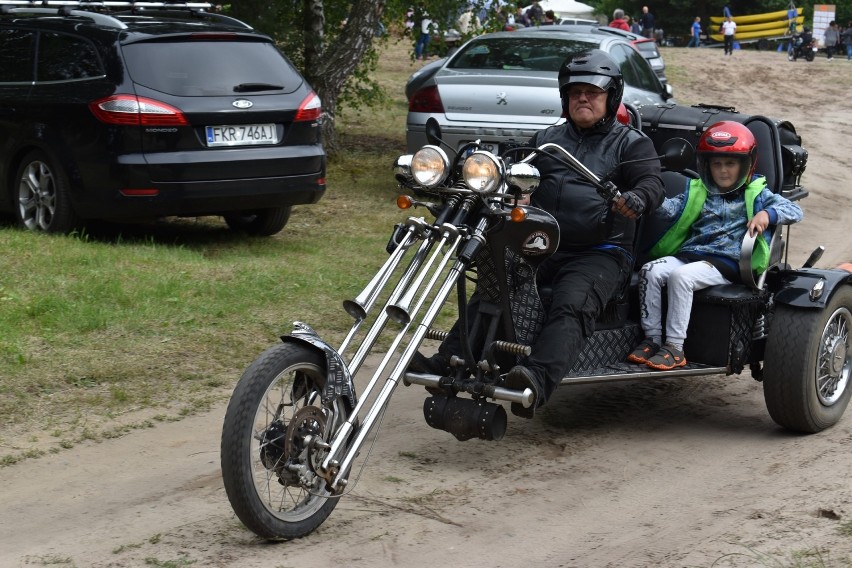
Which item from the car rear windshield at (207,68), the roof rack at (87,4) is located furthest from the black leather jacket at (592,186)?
the roof rack at (87,4)

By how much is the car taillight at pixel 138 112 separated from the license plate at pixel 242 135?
0.27 metres

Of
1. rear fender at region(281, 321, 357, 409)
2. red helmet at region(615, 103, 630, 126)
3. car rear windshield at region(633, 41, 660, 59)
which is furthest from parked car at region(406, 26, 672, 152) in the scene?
car rear windshield at region(633, 41, 660, 59)

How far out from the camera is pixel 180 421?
6.10 meters

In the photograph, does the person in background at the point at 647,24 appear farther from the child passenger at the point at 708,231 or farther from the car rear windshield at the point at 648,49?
the child passenger at the point at 708,231

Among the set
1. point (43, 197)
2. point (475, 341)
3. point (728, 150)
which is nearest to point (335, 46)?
point (43, 197)

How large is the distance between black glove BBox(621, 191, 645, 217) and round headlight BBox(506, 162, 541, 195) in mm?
649

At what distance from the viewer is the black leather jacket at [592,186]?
5.72 metres

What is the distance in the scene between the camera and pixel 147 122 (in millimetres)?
8992

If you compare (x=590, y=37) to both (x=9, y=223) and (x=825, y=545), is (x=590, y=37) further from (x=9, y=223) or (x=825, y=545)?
(x=825, y=545)

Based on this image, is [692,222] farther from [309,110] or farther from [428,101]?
[428,101]

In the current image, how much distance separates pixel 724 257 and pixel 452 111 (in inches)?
257

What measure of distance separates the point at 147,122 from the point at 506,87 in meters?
4.36

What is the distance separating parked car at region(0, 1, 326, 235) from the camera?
29.7 ft

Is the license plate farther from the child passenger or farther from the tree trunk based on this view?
the tree trunk
